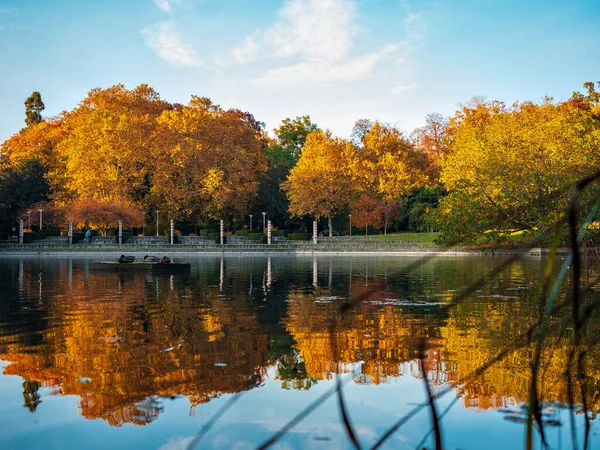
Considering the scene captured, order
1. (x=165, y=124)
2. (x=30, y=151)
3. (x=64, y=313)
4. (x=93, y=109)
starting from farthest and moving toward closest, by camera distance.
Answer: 1. (x=30, y=151)
2. (x=93, y=109)
3. (x=165, y=124)
4. (x=64, y=313)

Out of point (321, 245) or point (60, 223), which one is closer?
point (321, 245)

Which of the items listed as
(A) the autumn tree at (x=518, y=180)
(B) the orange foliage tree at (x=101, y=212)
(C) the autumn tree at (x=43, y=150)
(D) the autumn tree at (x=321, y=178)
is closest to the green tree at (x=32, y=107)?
(C) the autumn tree at (x=43, y=150)

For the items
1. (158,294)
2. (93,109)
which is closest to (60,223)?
(93,109)

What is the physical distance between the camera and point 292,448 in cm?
575

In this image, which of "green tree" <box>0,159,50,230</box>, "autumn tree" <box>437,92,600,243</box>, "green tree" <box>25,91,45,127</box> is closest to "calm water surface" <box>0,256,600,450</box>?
"autumn tree" <box>437,92,600,243</box>

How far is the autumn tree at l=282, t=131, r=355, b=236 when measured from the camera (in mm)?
67000

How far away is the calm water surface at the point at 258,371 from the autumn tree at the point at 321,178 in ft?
163

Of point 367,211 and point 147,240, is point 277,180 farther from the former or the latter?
point 147,240

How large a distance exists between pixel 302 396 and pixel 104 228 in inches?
2393

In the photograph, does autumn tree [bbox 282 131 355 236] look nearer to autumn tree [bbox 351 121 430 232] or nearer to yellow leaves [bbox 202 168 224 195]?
autumn tree [bbox 351 121 430 232]

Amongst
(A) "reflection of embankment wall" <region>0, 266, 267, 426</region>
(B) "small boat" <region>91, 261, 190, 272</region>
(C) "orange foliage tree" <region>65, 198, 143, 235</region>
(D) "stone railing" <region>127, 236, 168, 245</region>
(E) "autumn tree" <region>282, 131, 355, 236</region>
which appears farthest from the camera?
(E) "autumn tree" <region>282, 131, 355, 236</region>

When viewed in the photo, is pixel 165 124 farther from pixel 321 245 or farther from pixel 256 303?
pixel 256 303

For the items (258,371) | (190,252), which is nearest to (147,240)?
(190,252)

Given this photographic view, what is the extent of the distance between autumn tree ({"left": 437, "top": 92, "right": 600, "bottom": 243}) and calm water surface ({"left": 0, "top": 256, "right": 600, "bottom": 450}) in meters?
2.48
